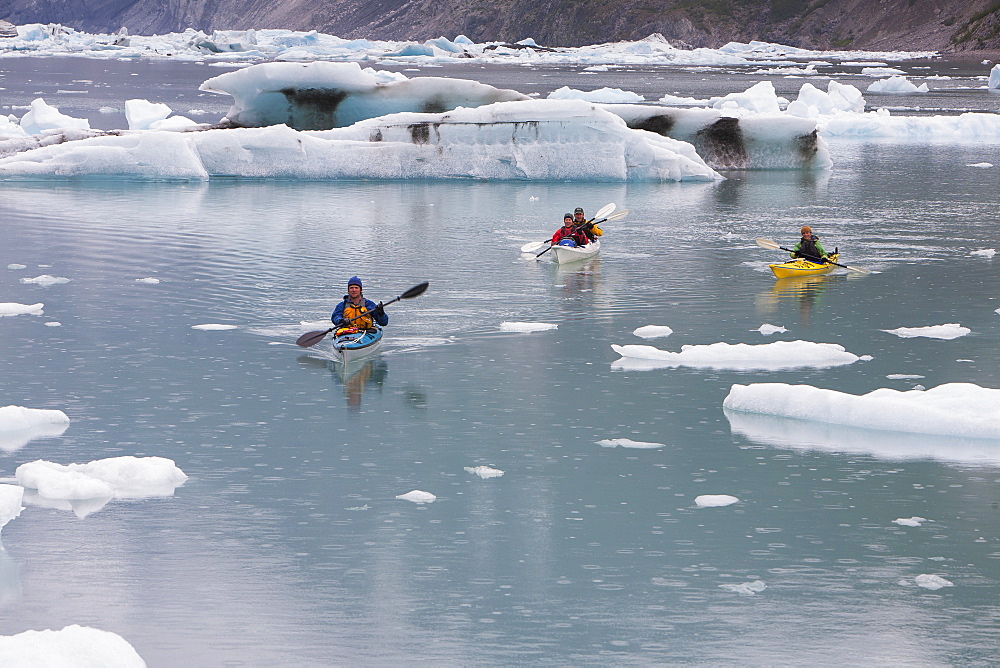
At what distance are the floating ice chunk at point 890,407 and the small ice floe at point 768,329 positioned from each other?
2.51 meters

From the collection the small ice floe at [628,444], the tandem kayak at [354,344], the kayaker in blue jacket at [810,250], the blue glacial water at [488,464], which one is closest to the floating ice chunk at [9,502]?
the blue glacial water at [488,464]

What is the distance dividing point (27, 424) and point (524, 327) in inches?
189

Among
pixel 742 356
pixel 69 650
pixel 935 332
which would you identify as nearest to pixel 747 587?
pixel 69 650

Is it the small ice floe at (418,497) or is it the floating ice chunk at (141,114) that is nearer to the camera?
the small ice floe at (418,497)

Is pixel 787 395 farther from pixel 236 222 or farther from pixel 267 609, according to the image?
pixel 236 222

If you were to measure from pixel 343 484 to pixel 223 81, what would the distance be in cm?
2028

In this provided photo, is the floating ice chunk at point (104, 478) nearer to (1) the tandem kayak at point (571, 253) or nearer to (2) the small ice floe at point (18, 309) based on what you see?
(2) the small ice floe at point (18, 309)

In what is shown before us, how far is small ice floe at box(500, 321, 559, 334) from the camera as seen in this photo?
476 inches

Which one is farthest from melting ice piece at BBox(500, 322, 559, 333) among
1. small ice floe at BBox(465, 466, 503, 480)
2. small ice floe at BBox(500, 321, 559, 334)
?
small ice floe at BBox(465, 466, 503, 480)

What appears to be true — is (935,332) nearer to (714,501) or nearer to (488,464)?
(714,501)

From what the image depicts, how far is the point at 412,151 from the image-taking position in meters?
24.2

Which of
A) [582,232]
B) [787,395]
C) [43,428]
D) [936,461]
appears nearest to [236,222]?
[582,232]

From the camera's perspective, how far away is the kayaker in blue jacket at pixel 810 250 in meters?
15.3

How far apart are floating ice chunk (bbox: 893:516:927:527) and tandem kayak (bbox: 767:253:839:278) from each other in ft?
25.9
